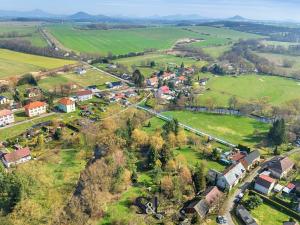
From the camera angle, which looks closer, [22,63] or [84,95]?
Answer: [84,95]

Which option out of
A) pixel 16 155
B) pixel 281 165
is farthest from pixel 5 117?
pixel 281 165

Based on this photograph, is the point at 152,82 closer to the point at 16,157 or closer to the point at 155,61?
the point at 155,61

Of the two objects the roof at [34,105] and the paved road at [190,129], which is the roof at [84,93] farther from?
the paved road at [190,129]

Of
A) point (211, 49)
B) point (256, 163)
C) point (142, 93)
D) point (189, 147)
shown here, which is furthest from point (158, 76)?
point (211, 49)

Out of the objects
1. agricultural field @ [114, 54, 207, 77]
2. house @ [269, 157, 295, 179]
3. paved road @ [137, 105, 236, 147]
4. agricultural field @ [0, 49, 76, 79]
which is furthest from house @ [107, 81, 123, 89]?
house @ [269, 157, 295, 179]

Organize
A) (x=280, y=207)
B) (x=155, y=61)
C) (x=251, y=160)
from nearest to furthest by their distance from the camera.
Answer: (x=280, y=207) < (x=251, y=160) < (x=155, y=61)

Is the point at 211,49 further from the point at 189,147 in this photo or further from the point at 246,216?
the point at 246,216

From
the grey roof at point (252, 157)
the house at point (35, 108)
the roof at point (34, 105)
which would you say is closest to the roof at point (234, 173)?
the grey roof at point (252, 157)
